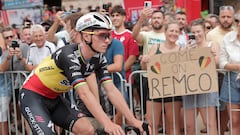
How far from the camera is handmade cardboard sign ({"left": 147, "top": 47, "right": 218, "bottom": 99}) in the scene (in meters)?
6.07

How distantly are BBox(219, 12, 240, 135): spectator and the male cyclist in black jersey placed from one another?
1.77m

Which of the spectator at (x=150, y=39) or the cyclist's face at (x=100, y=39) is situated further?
the spectator at (x=150, y=39)

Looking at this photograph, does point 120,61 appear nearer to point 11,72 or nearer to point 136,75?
point 136,75

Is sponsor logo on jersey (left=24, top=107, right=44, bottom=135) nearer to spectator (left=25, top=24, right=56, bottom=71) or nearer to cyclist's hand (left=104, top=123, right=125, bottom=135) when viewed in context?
cyclist's hand (left=104, top=123, right=125, bottom=135)

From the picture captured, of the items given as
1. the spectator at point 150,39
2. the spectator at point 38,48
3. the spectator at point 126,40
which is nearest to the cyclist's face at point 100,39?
the spectator at point 150,39

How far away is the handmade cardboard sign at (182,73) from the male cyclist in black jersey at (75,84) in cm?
120

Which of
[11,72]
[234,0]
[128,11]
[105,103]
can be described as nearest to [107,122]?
[105,103]

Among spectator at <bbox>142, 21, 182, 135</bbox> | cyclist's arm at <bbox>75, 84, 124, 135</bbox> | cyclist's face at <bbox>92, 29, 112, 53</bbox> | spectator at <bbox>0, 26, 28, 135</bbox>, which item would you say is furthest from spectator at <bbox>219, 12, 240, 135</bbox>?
spectator at <bbox>0, 26, 28, 135</bbox>

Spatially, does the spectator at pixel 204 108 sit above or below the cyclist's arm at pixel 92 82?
below

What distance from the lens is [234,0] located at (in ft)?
54.6

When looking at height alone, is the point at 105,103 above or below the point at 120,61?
below

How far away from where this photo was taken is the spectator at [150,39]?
6504 mm

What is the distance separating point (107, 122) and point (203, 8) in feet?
47.5

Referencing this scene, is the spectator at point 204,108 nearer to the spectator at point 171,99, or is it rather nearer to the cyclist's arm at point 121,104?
the spectator at point 171,99
